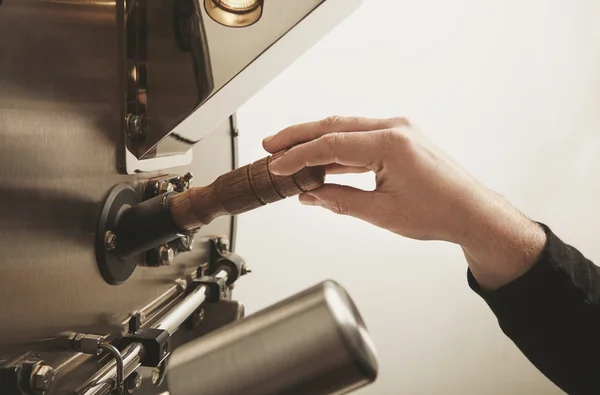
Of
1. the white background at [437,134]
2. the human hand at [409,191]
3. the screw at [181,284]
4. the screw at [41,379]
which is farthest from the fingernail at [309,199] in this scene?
the white background at [437,134]

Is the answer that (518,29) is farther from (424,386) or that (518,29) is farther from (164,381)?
(164,381)

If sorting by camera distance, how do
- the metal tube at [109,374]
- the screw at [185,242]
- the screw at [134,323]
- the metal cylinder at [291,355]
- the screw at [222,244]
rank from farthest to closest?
the screw at [222,244], the screw at [185,242], the screw at [134,323], the metal tube at [109,374], the metal cylinder at [291,355]

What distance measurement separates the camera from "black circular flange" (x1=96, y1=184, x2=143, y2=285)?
470 millimetres

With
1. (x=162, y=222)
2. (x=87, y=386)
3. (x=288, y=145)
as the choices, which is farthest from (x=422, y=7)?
(x=87, y=386)

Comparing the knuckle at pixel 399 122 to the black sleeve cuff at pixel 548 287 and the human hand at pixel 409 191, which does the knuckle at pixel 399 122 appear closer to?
the human hand at pixel 409 191

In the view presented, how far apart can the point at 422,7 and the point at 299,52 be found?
3.43 feet

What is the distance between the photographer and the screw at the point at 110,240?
475mm

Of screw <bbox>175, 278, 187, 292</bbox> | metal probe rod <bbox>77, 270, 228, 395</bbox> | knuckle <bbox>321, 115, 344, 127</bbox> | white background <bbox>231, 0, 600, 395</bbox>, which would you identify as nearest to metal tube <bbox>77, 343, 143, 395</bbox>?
metal probe rod <bbox>77, 270, 228, 395</bbox>

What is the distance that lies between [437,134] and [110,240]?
1274 mm

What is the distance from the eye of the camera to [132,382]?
0.51 meters

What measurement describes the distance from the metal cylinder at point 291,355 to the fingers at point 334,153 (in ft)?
0.58

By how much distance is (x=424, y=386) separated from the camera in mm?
1676

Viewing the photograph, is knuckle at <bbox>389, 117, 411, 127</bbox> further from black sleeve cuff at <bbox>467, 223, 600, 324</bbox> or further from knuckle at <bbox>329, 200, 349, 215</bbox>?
black sleeve cuff at <bbox>467, 223, 600, 324</bbox>

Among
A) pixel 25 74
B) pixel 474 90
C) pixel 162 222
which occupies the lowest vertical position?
pixel 162 222
